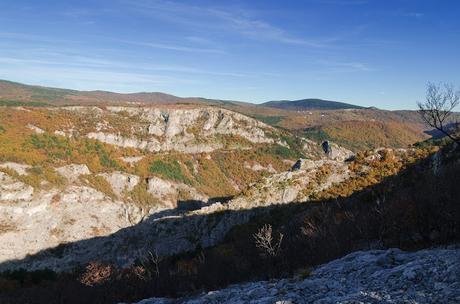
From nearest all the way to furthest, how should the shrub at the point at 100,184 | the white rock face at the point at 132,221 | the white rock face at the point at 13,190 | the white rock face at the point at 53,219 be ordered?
the white rock face at the point at 132,221
the white rock face at the point at 53,219
the white rock face at the point at 13,190
the shrub at the point at 100,184

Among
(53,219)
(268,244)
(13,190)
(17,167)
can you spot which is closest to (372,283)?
(268,244)

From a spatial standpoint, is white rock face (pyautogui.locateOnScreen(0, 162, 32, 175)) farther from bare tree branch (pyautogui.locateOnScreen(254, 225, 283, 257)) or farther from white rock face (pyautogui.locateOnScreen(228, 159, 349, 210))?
bare tree branch (pyautogui.locateOnScreen(254, 225, 283, 257))

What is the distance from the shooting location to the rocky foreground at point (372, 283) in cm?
1822

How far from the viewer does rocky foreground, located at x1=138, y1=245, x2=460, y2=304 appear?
18.2 metres

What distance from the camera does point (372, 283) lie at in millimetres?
20969

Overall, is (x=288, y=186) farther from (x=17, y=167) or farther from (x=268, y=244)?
(x=17, y=167)

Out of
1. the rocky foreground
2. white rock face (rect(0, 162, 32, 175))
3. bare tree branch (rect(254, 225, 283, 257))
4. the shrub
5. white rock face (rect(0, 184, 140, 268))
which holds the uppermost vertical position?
the rocky foreground

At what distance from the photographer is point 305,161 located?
10725cm

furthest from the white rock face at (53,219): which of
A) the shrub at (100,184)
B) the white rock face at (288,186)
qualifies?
the white rock face at (288,186)

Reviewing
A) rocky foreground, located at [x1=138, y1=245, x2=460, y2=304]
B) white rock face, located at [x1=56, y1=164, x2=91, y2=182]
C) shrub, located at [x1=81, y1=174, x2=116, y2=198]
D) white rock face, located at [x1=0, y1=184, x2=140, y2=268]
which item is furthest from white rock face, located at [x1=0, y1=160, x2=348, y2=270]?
rocky foreground, located at [x1=138, y1=245, x2=460, y2=304]

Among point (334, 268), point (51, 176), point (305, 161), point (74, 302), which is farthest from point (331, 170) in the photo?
point (51, 176)

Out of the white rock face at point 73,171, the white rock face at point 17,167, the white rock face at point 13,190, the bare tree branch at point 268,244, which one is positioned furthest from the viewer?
the white rock face at point 73,171

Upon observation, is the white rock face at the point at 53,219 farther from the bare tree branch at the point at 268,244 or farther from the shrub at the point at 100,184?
the bare tree branch at the point at 268,244

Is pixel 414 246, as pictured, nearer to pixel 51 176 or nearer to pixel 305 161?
pixel 305 161
